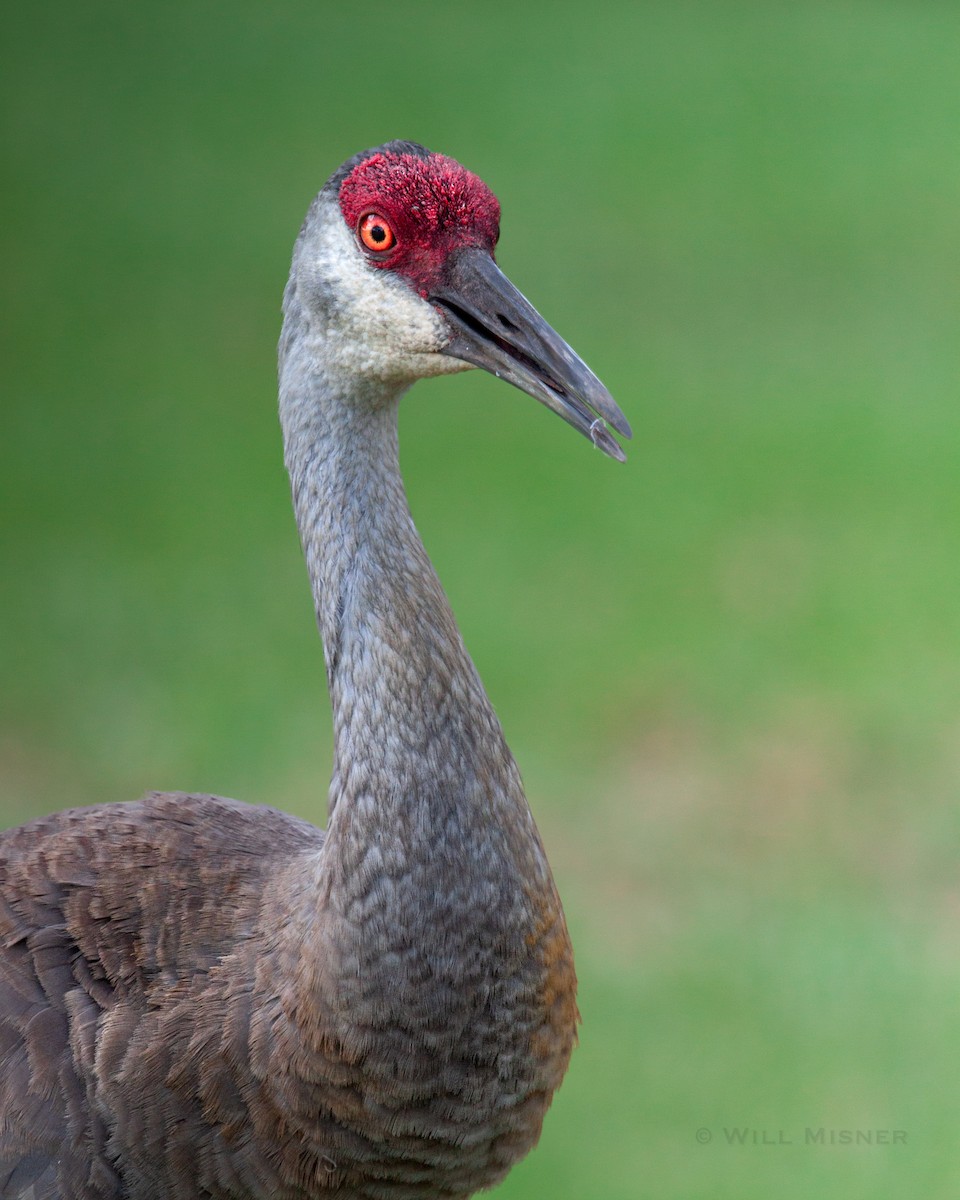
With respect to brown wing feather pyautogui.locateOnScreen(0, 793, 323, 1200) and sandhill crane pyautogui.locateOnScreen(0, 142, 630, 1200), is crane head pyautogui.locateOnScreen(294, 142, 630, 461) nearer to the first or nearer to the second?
sandhill crane pyautogui.locateOnScreen(0, 142, 630, 1200)

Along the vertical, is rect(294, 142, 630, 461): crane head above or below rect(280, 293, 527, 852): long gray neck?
above

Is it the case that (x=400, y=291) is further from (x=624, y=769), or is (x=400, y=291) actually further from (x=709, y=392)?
(x=709, y=392)

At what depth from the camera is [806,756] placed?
10.7ft

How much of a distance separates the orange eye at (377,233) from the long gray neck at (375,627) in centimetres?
10

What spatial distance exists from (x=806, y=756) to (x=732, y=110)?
2.60m

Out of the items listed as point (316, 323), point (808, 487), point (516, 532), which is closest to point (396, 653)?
point (316, 323)

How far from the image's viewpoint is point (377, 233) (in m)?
1.31

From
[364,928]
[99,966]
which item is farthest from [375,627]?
[99,966]

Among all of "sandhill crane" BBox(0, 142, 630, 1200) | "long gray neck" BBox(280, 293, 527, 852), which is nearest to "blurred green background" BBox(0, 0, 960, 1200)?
"sandhill crane" BBox(0, 142, 630, 1200)

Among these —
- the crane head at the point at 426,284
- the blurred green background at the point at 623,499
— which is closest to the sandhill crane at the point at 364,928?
the crane head at the point at 426,284

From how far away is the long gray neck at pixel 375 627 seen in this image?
135 cm

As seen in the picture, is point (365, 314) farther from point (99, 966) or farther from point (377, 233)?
point (99, 966)

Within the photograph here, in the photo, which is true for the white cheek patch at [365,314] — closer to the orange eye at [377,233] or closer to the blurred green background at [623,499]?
the orange eye at [377,233]

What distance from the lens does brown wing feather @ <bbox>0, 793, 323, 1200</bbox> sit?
4.67 feet
